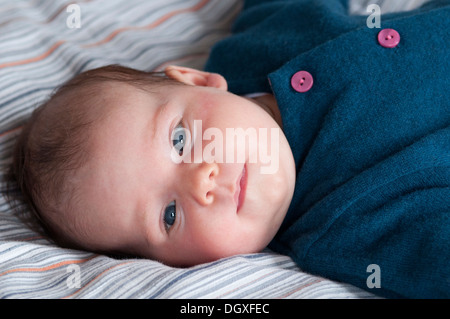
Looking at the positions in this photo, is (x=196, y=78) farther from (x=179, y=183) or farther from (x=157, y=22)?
(x=157, y=22)

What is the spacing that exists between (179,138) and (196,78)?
312 millimetres

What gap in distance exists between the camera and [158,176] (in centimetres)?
107

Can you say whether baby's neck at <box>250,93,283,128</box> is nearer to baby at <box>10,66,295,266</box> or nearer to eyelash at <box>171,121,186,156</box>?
baby at <box>10,66,295,266</box>

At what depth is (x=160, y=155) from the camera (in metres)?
1.08

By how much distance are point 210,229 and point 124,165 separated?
0.22 m

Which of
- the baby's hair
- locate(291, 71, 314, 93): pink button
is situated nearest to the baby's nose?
the baby's hair

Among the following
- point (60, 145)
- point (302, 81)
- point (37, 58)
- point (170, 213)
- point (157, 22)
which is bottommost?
point (170, 213)

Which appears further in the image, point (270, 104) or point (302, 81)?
point (270, 104)

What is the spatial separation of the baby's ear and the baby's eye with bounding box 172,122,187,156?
24 cm

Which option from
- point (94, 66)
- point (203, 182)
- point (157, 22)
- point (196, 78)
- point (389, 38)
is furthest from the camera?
point (157, 22)

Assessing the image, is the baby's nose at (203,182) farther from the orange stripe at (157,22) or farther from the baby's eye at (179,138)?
the orange stripe at (157,22)

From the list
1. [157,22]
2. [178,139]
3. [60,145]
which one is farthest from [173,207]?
[157,22]

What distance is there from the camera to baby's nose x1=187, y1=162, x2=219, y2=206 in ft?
3.43

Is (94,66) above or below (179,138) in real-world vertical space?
above
